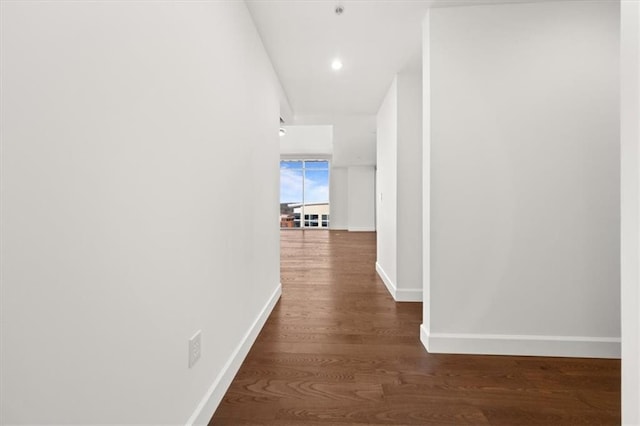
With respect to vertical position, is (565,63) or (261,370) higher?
(565,63)

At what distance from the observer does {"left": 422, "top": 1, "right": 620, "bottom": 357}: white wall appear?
1.91 meters

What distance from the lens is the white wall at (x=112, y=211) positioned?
1.84 ft

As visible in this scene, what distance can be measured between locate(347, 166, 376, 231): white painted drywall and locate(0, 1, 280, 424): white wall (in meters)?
9.01

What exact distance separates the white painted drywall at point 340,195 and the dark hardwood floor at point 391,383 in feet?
27.3

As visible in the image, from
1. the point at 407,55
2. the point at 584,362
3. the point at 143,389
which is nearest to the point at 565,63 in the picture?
the point at 407,55

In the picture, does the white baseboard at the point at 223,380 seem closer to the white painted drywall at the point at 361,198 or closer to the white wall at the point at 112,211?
the white wall at the point at 112,211

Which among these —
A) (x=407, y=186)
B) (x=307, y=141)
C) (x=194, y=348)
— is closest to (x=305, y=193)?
(x=307, y=141)

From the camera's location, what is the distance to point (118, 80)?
0.79 meters

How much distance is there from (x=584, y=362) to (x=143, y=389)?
97.7 inches

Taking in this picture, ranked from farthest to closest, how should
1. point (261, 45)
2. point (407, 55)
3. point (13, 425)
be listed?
point (407, 55), point (261, 45), point (13, 425)

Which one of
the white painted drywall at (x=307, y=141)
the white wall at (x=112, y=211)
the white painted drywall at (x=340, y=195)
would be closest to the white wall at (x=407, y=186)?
the white wall at (x=112, y=211)

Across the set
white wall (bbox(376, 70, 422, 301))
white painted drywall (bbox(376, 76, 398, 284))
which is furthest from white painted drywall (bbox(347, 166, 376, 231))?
white wall (bbox(376, 70, 422, 301))

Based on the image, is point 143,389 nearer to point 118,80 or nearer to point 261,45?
point 118,80

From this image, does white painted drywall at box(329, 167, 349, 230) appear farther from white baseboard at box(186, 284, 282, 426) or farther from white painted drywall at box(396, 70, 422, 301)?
white baseboard at box(186, 284, 282, 426)
